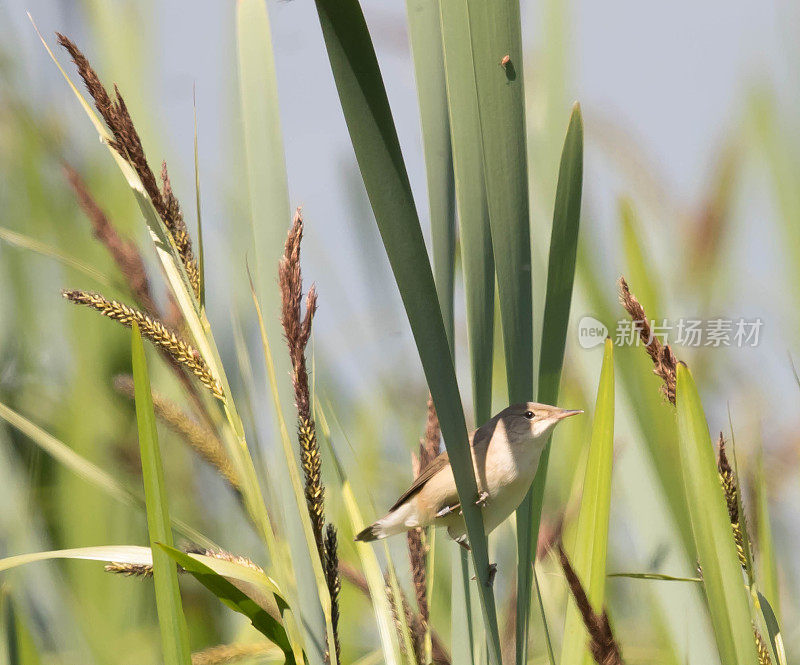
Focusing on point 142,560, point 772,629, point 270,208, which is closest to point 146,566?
point 142,560

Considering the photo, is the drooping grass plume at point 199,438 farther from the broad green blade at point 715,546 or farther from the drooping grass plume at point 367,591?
the broad green blade at point 715,546

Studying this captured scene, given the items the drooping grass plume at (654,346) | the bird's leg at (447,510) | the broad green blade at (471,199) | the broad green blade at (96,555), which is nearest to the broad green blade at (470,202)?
the broad green blade at (471,199)

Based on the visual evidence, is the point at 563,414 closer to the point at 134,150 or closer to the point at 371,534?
the point at 371,534

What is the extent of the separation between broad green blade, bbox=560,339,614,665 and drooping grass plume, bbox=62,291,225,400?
13.2 inches

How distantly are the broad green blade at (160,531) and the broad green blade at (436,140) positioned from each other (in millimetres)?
273

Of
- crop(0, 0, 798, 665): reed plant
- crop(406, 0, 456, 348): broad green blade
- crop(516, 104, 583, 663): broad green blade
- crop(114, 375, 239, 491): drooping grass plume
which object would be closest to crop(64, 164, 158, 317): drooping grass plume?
crop(0, 0, 798, 665): reed plant

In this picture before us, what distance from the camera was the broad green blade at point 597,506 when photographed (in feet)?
2.43

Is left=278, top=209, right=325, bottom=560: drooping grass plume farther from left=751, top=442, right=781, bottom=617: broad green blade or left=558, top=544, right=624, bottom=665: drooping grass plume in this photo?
left=751, top=442, right=781, bottom=617: broad green blade

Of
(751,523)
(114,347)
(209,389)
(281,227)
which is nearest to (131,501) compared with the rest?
(209,389)

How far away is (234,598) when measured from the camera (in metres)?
0.77

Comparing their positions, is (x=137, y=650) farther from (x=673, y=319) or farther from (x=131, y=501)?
(x=673, y=319)

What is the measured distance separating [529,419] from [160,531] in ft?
1.36

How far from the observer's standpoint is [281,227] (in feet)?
2.87

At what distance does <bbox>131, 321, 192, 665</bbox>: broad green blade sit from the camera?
0.65m
